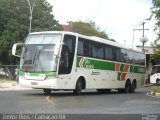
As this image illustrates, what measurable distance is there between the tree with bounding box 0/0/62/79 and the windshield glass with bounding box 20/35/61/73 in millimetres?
32438

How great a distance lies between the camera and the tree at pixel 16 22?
5700 centimetres

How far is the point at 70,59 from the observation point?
24.4 metres

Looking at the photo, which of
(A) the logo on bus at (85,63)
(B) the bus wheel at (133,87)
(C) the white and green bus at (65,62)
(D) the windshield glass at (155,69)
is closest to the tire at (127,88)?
(B) the bus wheel at (133,87)

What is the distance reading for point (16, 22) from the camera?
2276 inches

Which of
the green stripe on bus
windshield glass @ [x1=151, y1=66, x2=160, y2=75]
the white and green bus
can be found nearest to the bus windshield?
the white and green bus

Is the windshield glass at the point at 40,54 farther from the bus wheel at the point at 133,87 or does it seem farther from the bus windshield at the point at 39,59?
the bus wheel at the point at 133,87

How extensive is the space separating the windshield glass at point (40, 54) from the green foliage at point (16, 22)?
3244 cm

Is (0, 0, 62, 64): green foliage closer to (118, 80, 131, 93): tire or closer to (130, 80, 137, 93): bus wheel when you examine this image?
(130, 80, 137, 93): bus wheel

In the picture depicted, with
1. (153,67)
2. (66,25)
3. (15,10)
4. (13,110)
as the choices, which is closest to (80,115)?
(13,110)

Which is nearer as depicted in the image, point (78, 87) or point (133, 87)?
point (78, 87)

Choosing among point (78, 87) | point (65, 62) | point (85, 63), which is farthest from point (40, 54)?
point (85, 63)

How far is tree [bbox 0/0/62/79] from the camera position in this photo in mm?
57000

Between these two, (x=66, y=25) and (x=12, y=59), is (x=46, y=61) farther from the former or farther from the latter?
(x=66, y=25)

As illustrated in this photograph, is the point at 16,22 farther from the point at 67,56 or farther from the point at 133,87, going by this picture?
the point at 67,56
